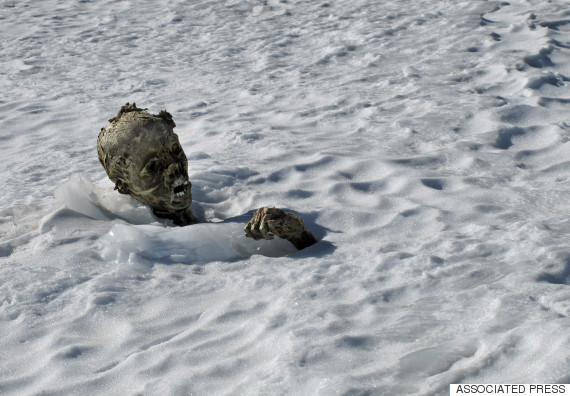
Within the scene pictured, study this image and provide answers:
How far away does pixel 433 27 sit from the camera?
21.9ft

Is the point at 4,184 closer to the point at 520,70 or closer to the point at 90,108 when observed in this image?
the point at 90,108

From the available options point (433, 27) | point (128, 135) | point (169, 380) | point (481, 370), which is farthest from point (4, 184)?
point (433, 27)

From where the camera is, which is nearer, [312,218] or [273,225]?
[273,225]

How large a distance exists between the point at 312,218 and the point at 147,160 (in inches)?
36.3

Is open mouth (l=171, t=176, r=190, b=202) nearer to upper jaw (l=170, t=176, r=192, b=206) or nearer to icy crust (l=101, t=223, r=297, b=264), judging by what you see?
upper jaw (l=170, t=176, r=192, b=206)

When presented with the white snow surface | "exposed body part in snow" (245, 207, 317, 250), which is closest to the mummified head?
the white snow surface

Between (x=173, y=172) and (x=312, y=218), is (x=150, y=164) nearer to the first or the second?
(x=173, y=172)

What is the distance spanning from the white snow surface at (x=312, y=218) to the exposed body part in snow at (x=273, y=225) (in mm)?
112

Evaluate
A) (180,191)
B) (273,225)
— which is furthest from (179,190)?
(273,225)

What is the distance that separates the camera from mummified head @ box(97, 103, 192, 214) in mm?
3260

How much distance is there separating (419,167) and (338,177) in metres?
0.50

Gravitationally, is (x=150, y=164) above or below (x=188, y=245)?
above

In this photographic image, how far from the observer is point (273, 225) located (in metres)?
3.04

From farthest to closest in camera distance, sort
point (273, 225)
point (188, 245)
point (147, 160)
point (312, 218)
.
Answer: point (312, 218), point (147, 160), point (188, 245), point (273, 225)
